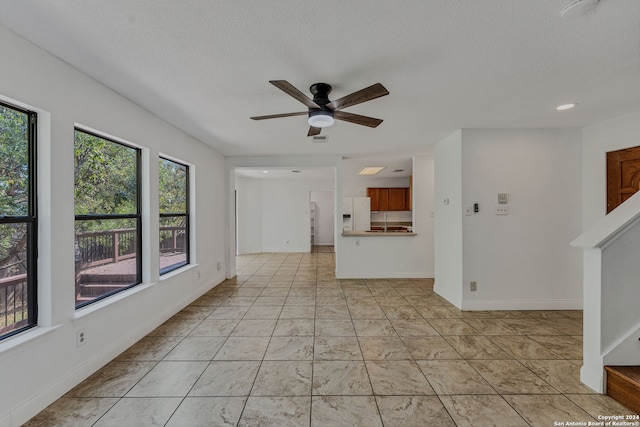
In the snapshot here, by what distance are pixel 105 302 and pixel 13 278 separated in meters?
0.72

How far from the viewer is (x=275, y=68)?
190 cm

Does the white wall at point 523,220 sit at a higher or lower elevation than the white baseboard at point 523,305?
higher

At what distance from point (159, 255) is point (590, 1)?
396 centimetres

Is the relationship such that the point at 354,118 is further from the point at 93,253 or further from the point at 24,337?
the point at 24,337

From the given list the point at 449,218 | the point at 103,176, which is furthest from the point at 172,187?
the point at 449,218

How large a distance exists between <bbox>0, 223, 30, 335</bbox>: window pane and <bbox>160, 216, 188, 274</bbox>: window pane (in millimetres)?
1494

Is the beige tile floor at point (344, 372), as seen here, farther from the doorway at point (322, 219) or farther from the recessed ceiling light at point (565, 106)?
the doorway at point (322, 219)

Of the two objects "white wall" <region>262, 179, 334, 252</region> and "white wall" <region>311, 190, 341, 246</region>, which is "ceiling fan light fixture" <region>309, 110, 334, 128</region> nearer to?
"white wall" <region>262, 179, 334, 252</region>

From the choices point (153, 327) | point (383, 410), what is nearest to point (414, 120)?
point (383, 410)

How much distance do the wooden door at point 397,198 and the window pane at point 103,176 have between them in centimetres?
668

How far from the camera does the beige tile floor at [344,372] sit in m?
1.66

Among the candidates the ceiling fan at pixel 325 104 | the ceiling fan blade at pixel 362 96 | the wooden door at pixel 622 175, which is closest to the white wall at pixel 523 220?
the wooden door at pixel 622 175

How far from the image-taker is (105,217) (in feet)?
7.70

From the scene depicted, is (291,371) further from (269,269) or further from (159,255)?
(269,269)
